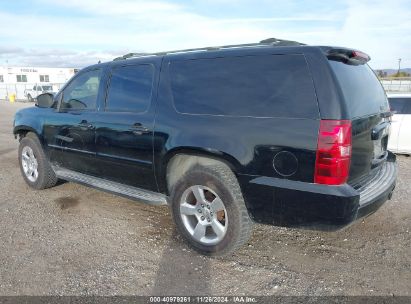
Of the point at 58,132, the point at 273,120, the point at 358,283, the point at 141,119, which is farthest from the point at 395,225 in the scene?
the point at 58,132

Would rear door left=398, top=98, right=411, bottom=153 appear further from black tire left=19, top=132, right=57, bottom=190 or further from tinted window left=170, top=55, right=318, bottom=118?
black tire left=19, top=132, right=57, bottom=190

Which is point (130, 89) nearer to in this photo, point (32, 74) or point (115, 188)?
point (115, 188)

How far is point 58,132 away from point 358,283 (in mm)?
3992

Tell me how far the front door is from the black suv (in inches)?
1.4

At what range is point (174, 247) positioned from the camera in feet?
12.2

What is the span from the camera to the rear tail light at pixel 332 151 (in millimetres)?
2771

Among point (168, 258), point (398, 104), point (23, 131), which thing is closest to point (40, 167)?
point (23, 131)

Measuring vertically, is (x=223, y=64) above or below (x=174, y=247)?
above

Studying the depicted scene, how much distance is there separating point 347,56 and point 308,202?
4.21 ft

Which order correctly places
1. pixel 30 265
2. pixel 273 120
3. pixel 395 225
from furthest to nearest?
pixel 395 225, pixel 30 265, pixel 273 120

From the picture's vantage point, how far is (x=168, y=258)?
3.49m

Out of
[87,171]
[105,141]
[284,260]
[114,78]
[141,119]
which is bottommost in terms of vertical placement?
[284,260]

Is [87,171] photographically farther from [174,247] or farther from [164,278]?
[164,278]

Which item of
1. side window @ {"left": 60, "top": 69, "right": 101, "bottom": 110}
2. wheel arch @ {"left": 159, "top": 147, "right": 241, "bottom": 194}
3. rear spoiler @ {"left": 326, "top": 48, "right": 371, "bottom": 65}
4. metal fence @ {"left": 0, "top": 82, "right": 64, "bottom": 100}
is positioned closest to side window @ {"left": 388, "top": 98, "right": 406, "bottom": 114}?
rear spoiler @ {"left": 326, "top": 48, "right": 371, "bottom": 65}
